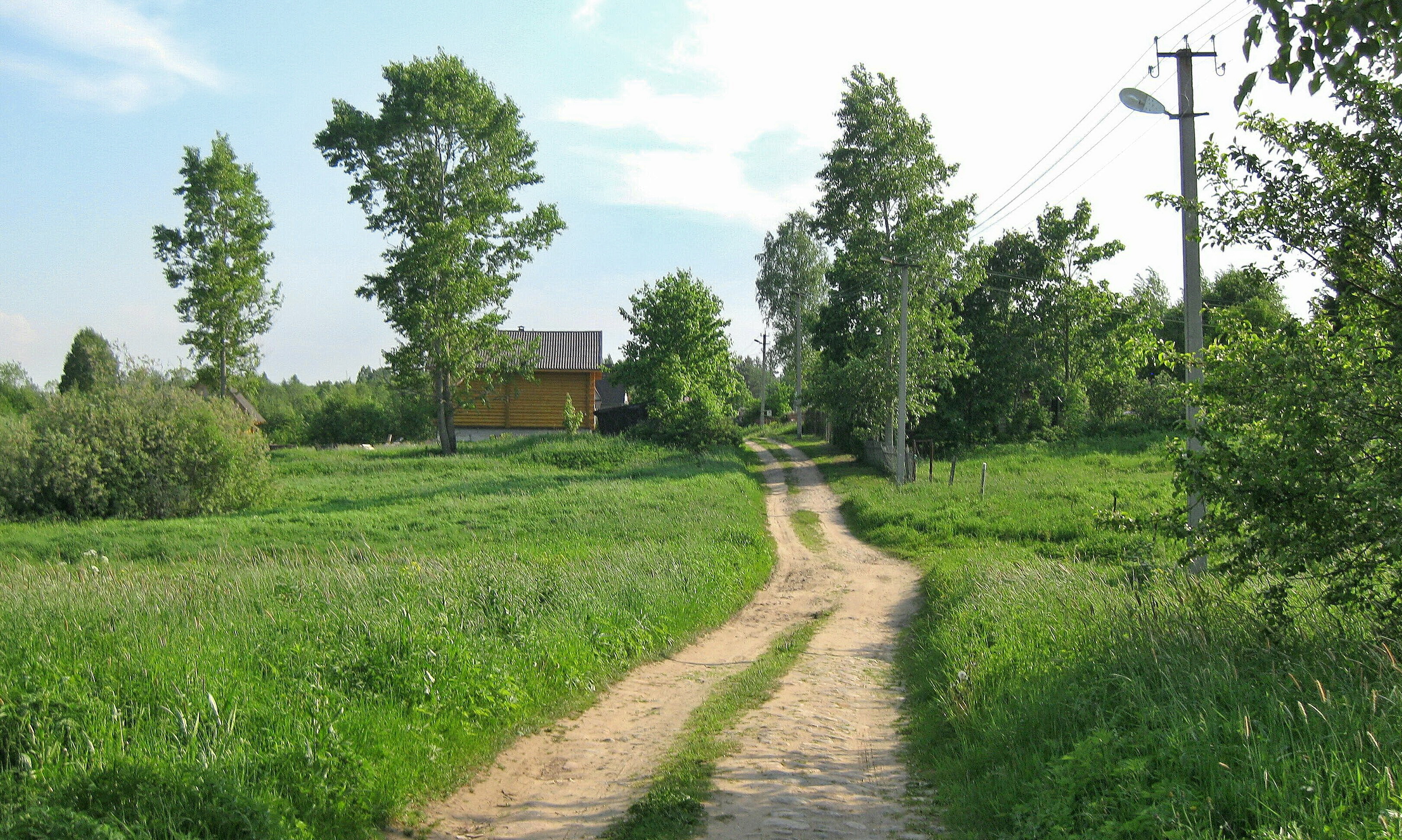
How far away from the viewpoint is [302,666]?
6.84 metres

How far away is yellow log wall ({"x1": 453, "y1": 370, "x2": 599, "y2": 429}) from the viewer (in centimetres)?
5384

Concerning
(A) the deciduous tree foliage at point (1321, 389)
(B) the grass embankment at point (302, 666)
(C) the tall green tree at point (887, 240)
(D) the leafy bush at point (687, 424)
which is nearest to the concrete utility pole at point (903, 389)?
(C) the tall green tree at point (887, 240)

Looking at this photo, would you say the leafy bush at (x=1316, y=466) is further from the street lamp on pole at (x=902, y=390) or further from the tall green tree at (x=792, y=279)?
the tall green tree at (x=792, y=279)

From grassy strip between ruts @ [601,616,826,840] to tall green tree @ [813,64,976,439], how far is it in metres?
25.4

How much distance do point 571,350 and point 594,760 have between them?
49.1 meters

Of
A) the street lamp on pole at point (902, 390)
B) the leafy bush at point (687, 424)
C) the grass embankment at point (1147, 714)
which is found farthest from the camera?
the leafy bush at point (687, 424)

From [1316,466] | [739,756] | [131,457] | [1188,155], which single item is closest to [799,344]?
[131,457]

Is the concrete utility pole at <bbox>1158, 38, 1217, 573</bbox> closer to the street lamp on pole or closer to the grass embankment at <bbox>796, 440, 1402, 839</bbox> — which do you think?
the grass embankment at <bbox>796, 440, 1402, 839</bbox>

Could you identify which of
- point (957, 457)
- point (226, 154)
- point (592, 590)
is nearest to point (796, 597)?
point (592, 590)

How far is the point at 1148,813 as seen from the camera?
4445mm

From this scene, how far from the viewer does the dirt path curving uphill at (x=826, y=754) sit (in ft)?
19.0

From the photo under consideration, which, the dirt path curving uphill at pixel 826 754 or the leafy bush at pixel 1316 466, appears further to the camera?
the leafy bush at pixel 1316 466

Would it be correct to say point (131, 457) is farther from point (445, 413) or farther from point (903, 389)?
point (903, 389)

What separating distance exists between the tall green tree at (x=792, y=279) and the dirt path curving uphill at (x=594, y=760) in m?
51.4
